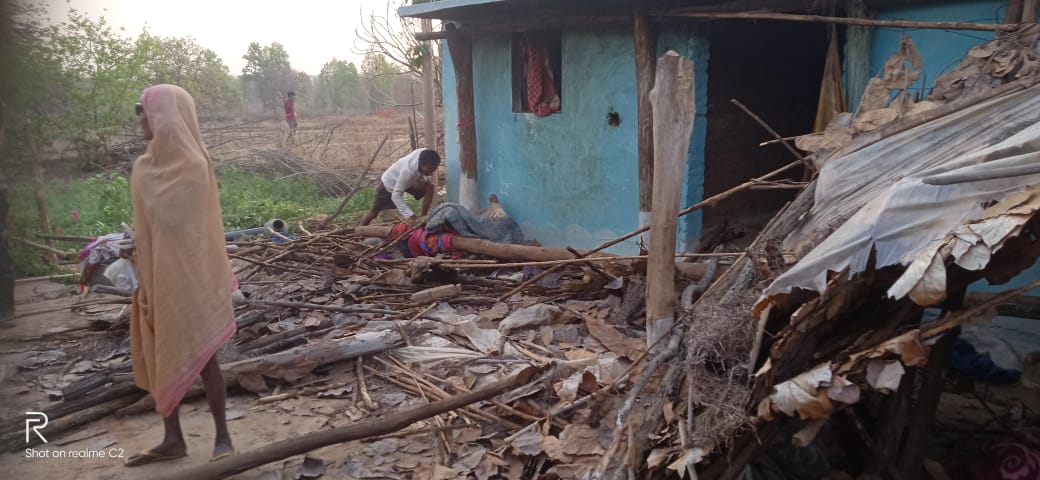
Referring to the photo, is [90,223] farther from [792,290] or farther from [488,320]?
[792,290]

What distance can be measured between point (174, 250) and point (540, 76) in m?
5.57

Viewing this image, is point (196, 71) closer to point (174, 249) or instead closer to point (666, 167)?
point (174, 249)

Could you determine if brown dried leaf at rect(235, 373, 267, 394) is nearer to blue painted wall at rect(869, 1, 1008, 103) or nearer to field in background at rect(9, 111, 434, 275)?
field in background at rect(9, 111, 434, 275)

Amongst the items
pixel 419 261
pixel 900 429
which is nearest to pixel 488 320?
pixel 419 261

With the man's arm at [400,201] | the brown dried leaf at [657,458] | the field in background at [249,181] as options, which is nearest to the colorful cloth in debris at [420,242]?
the man's arm at [400,201]

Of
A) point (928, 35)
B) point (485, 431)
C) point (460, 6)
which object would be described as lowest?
point (485, 431)

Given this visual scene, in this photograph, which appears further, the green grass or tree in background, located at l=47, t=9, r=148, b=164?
tree in background, located at l=47, t=9, r=148, b=164

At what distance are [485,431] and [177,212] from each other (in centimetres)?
193

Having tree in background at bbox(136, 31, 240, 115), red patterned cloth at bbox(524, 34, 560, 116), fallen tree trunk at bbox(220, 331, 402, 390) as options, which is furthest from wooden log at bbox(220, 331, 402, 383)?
tree in background at bbox(136, 31, 240, 115)

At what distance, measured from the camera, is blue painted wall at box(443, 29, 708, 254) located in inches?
283

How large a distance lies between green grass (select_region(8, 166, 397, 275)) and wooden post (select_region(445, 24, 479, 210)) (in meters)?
1.92

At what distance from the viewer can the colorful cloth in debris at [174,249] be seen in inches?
131

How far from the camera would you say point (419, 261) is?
21.6ft

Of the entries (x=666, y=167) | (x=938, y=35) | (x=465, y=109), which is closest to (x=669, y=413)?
(x=666, y=167)
